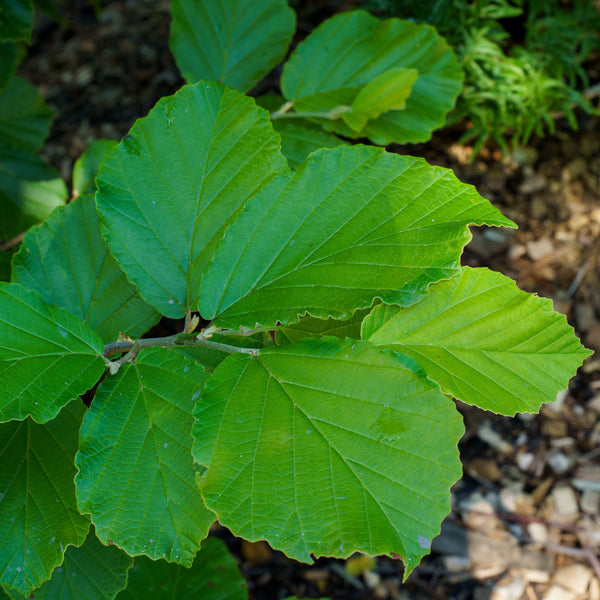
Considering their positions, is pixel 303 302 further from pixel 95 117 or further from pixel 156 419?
pixel 95 117

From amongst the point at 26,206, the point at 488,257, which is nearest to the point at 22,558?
the point at 26,206

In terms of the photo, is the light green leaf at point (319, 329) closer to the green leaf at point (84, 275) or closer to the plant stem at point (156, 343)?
the plant stem at point (156, 343)

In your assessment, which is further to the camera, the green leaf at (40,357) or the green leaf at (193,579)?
the green leaf at (193,579)

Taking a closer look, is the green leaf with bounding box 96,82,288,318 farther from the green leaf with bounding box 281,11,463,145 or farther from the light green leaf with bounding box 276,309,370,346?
the green leaf with bounding box 281,11,463,145

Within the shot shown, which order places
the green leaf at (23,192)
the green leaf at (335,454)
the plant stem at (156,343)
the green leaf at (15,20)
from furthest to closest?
the green leaf at (23,192)
the green leaf at (15,20)
the plant stem at (156,343)
the green leaf at (335,454)

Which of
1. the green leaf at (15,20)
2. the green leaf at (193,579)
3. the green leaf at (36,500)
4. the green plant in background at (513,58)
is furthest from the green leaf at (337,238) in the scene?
the green plant in background at (513,58)

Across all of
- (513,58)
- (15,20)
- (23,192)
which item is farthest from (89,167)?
(513,58)
